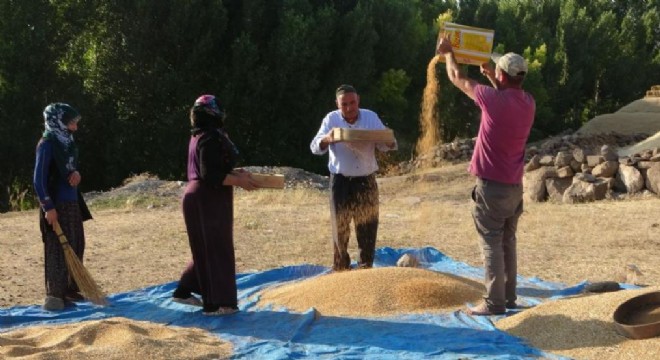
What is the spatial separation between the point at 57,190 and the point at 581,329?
3237mm

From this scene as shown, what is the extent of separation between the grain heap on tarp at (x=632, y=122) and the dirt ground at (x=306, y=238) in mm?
9853

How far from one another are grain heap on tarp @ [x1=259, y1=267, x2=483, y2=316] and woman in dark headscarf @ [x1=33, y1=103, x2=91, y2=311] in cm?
130

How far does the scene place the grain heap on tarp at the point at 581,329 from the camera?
3.48m

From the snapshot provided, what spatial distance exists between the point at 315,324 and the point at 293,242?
371 centimetres

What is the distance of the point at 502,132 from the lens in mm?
4070

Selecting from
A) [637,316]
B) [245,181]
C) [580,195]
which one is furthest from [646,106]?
[245,181]

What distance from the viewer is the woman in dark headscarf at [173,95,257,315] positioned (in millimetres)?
4297

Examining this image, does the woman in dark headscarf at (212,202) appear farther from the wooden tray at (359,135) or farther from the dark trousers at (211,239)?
the wooden tray at (359,135)

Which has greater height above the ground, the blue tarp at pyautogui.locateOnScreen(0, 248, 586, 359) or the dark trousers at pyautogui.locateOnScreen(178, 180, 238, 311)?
the dark trousers at pyautogui.locateOnScreen(178, 180, 238, 311)

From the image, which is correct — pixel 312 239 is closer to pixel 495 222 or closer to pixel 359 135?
pixel 359 135

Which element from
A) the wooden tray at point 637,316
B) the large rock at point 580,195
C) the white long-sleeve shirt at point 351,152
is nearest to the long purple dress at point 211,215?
the white long-sleeve shirt at point 351,152

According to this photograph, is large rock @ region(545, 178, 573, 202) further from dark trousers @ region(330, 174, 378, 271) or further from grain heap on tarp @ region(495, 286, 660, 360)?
grain heap on tarp @ region(495, 286, 660, 360)

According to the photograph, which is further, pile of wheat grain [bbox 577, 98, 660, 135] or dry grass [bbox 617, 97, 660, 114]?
dry grass [bbox 617, 97, 660, 114]

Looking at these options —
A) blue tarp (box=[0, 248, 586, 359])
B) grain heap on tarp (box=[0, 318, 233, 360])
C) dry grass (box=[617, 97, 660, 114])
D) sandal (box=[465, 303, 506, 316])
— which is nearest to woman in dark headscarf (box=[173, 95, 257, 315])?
blue tarp (box=[0, 248, 586, 359])
